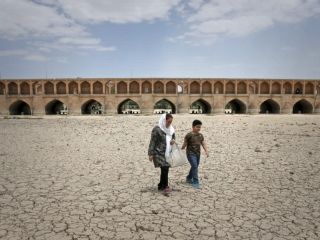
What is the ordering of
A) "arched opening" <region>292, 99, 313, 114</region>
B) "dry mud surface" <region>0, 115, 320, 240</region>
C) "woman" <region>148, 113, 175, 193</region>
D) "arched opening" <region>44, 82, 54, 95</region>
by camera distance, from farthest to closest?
"arched opening" <region>292, 99, 313, 114</region> → "arched opening" <region>44, 82, 54, 95</region> → "woman" <region>148, 113, 175, 193</region> → "dry mud surface" <region>0, 115, 320, 240</region>

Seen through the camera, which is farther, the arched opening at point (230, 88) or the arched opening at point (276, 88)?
the arched opening at point (276, 88)

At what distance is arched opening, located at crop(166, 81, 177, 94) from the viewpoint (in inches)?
1308

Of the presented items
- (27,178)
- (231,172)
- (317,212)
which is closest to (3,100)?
(27,178)

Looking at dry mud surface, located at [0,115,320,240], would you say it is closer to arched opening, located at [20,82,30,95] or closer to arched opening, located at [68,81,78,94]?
arched opening, located at [68,81,78,94]

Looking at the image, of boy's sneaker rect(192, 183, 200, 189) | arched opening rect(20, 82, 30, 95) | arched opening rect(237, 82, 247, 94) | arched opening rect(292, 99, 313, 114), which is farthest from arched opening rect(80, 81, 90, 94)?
boy's sneaker rect(192, 183, 200, 189)

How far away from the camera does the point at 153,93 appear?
32.7m

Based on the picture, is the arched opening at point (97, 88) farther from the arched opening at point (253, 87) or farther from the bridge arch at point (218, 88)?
the arched opening at point (253, 87)

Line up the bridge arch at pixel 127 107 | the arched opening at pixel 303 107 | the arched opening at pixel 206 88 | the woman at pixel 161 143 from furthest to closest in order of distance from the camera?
1. the bridge arch at pixel 127 107
2. the arched opening at pixel 303 107
3. the arched opening at pixel 206 88
4. the woman at pixel 161 143

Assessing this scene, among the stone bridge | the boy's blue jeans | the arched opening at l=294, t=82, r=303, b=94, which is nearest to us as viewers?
the boy's blue jeans

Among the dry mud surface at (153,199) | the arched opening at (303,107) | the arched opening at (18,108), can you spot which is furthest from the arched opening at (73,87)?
the arched opening at (303,107)

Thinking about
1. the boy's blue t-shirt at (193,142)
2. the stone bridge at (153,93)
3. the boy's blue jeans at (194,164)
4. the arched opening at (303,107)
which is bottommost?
the boy's blue jeans at (194,164)

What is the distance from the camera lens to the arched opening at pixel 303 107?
114 feet

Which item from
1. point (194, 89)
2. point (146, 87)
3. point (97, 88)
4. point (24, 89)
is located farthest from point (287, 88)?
point (24, 89)

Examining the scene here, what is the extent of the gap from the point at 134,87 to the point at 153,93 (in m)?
2.59
